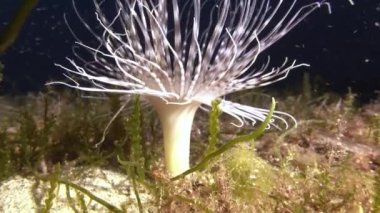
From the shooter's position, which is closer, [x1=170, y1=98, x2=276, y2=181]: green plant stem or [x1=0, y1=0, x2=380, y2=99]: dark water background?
[x1=170, y1=98, x2=276, y2=181]: green plant stem

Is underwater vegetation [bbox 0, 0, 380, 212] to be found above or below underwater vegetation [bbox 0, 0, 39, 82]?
below

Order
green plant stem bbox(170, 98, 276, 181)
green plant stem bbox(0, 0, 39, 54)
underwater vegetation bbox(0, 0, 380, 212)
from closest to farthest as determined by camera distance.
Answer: green plant stem bbox(0, 0, 39, 54) < green plant stem bbox(170, 98, 276, 181) < underwater vegetation bbox(0, 0, 380, 212)

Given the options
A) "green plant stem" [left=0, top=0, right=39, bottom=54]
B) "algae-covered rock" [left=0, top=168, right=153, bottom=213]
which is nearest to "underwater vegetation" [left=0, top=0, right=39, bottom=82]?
"green plant stem" [left=0, top=0, right=39, bottom=54]

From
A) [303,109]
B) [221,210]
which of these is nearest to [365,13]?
[303,109]

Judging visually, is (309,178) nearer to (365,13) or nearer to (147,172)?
(147,172)

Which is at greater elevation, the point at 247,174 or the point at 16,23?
the point at 16,23

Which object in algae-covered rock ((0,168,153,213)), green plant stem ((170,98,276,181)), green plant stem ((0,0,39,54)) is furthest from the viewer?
algae-covered rock ((0,168,153,213))

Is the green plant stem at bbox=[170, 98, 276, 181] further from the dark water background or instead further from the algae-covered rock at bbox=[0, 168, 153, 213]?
the dark water background

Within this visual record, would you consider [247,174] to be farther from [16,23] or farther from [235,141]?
[16,23]

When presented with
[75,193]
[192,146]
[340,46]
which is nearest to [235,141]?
[75,193]
